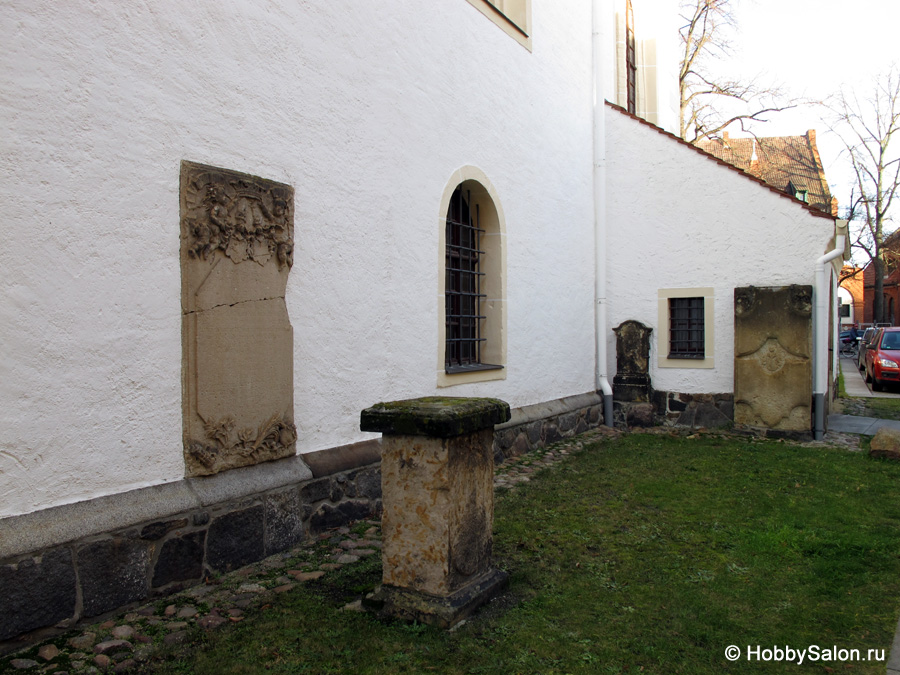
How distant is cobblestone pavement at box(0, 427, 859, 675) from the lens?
280 centimetres

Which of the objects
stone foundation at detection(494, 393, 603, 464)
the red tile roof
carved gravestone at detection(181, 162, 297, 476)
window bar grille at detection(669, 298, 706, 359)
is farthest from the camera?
the red tile roof

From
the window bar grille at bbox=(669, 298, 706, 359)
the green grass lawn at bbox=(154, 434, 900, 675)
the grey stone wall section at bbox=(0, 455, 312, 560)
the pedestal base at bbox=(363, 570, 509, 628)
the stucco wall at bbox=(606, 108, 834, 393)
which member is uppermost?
the stucco wall at bbox=(606, 108, 834, 393)

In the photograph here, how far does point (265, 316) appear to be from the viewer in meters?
4.28

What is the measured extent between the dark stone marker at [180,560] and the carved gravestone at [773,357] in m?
7.45

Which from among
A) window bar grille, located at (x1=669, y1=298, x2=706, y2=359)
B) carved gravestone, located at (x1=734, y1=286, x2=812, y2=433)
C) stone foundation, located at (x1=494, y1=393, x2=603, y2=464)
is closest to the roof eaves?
carved gravestone, located at (x1=734, y1=286, x2=812, y2=433)

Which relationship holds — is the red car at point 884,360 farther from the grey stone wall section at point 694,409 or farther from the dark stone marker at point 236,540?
the dark stone marker at point 236,540

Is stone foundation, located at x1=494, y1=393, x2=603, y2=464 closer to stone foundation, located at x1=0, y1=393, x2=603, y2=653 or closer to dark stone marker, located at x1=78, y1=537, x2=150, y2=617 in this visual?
stone foundation, located at x1=0, y1=393, x2=603, y2=653

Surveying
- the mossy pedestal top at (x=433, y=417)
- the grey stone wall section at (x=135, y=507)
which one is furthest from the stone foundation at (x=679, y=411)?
the mossy pedestal top at (x=433, y=417)

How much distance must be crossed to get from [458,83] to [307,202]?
273 centimetres

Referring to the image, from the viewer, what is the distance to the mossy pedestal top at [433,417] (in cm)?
321

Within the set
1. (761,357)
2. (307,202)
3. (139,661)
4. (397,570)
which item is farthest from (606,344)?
(139,661)

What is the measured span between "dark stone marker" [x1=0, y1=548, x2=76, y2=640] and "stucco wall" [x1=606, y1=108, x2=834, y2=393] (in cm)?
822

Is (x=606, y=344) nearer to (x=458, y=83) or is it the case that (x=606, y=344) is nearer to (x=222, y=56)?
(x=458, y=83)

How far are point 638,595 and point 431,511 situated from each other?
4.25 feet
